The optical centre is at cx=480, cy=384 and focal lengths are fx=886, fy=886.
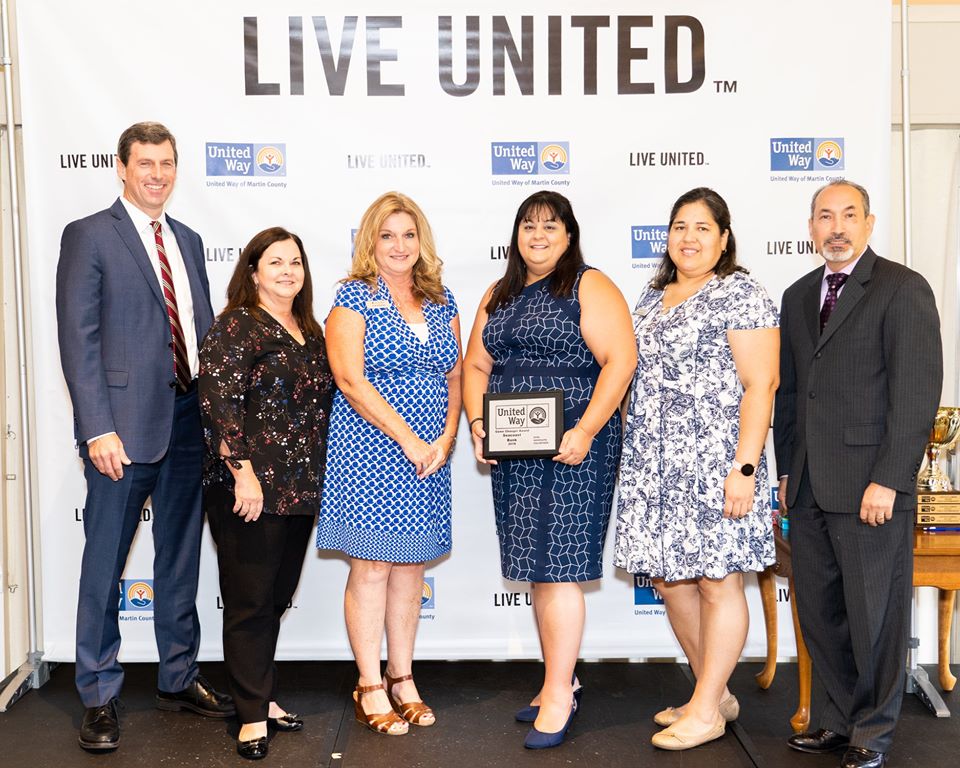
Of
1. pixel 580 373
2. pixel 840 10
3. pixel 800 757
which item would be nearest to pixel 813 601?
pixel 800 757

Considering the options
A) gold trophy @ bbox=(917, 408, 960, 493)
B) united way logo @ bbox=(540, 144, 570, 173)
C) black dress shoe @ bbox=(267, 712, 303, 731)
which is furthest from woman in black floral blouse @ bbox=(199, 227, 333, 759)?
gold trophy @ bbox=(917, 408, 960, 493)

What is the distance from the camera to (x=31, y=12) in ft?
10.7

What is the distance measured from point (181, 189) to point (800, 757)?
Result: 2.90 m

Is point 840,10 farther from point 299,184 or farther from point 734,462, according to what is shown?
point 299,184

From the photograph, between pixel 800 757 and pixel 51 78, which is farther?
pixel 51 78

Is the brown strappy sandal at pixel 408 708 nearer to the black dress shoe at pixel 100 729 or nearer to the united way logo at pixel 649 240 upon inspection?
the black dress shoe at pixel 100 729

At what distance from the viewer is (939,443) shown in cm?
315

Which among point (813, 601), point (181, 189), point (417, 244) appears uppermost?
point (181, 189)

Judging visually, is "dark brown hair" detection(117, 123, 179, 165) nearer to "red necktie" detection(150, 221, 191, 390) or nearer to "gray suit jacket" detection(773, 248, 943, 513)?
"red necktie" detection(150, 221, 191, 390)

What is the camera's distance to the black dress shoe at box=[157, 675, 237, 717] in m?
2.98

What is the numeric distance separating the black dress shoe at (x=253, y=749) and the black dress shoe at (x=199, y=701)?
32 cm

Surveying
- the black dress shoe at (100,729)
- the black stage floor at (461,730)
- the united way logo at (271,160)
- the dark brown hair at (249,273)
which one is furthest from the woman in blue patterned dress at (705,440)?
the black dress shoe at (100,729)

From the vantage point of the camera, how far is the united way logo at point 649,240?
3.41 m

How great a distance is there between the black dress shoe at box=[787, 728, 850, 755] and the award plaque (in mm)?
1188
